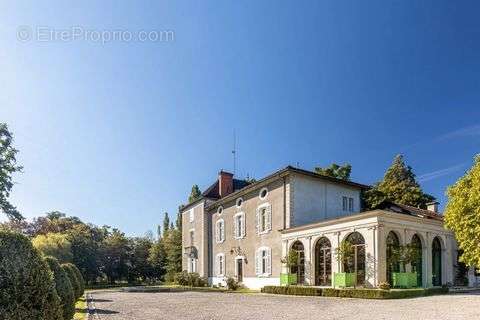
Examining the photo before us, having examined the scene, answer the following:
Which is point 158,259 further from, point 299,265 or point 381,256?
point 381,256

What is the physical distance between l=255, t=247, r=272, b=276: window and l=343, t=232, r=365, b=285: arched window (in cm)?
779

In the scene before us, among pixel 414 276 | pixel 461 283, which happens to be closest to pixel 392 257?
pixel 414 276

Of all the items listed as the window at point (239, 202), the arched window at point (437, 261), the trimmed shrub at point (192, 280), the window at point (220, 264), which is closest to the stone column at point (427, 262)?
Answer: the arched window at point (437, 261)

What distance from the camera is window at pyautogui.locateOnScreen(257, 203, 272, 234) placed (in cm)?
3130

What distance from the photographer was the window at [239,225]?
115ft

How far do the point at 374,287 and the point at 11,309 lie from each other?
19.8 metres

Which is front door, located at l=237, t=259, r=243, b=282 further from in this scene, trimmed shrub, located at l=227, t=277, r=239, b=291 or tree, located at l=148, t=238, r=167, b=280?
tree, located at l=148, t=238, r=167, b=280

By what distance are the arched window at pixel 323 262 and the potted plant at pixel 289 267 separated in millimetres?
1667

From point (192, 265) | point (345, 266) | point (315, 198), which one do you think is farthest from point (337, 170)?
point (345, 266)

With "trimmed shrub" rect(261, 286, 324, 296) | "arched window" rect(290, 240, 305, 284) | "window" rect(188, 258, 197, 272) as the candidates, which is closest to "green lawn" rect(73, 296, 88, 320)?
"trimmed shrub" rect(261, 286, 324, 296)

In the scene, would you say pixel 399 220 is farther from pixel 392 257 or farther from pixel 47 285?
pixel 47 285

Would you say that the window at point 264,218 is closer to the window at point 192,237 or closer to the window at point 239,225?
the window at point 239,225

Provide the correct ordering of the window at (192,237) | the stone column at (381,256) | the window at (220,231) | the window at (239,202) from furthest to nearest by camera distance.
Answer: the window at (192,237) → the window at (220,231) → the window at (239,202) → the stone column at (381,256)

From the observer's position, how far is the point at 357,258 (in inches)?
938
